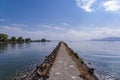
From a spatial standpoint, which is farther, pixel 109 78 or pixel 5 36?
pixel 5 36

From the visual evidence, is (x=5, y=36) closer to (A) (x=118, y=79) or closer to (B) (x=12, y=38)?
(B) (x=12, y=38)

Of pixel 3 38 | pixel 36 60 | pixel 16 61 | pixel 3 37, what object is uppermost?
pixel 3 37

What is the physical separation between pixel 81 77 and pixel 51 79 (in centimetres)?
224

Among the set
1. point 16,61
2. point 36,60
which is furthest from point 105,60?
point 16,61

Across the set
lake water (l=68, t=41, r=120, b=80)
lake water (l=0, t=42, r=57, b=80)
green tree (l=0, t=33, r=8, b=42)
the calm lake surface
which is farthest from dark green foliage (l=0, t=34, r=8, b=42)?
lake water (l=68, t=41, r=120, b=80)

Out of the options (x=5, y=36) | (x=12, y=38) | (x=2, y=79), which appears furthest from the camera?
(x=12, y=38)

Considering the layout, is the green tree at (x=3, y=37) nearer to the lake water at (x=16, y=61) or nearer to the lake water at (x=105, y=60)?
the lake water at (x=16, y=61)

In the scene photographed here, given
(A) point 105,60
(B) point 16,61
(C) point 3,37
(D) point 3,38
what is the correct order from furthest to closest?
(D) point 3,38, (C) point 3,37, (A) point 105,60, (B) point 16,61

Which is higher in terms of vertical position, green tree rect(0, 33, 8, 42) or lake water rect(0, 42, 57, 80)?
green tree rect(0, 33, 8, 42)

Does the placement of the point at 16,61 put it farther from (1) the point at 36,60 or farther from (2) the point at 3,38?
(2) the point at 3,38

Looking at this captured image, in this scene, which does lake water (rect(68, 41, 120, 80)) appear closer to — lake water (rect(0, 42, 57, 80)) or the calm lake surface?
the calm lake surface

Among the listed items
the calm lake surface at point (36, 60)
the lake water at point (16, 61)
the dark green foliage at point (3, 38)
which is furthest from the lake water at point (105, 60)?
the dark green foliage at point (3, 38)

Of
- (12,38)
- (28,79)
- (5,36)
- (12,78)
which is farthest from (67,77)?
(12,38)

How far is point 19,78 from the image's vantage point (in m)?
17.1
